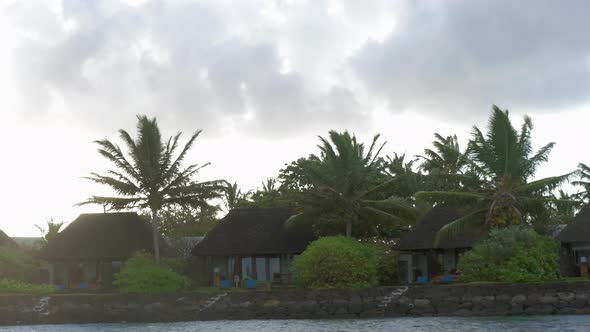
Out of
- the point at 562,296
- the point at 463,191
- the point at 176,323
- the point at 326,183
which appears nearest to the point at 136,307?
Result: the point at 176,323

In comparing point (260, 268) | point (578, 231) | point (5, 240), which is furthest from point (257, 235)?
point (5, 240)

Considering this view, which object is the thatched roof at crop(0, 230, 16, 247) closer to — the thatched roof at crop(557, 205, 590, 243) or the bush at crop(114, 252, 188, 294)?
the bush at crop(114, 252, 188, 294)

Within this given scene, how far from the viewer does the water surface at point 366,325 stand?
27.0 m

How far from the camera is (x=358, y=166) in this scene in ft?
127

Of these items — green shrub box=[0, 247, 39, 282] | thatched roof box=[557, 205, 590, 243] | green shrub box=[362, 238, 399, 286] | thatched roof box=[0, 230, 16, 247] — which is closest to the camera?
thatched roof box=[557, 205, 590, 243]

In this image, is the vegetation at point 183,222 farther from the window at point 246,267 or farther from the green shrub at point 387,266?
the green shrub at point 387,266

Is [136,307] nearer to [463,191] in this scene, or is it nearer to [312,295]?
[312,295]

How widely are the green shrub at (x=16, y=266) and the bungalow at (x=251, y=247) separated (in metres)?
8.99

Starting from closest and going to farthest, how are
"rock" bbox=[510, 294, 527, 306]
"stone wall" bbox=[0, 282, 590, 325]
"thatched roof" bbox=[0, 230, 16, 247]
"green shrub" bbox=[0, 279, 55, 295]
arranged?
Result: 1. "stone wall" bbox=[0, 282, 590, 325]
2. "rock" bbox=[510, 294, 527, 306]
3. "green shrub" bbox=[0, 279, 55, 295]
4. "thatched roof" bbox=[0, 230, 16, 247]

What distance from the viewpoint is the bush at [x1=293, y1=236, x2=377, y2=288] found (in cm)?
3528

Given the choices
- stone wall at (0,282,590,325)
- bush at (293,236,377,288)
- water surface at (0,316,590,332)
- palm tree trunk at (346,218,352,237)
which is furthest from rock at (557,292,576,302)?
palm tree trunk at (346,218,352,237)

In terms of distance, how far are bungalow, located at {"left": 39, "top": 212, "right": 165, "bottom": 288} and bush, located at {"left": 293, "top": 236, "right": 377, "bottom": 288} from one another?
1159 cm

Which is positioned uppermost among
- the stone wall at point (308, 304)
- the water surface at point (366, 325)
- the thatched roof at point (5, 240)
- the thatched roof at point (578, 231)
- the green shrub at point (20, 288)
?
the thatched roof at point (5, 240)

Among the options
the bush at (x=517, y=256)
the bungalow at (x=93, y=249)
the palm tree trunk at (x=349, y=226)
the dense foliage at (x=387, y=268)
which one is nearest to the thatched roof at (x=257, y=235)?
the palm tree trunk at (x=349, y=226)
